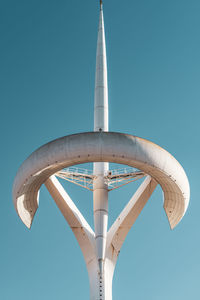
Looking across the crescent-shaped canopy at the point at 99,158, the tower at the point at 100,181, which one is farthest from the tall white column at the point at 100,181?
the crescent-shaped canopy at the point at 99,158

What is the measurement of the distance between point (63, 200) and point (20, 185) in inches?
218

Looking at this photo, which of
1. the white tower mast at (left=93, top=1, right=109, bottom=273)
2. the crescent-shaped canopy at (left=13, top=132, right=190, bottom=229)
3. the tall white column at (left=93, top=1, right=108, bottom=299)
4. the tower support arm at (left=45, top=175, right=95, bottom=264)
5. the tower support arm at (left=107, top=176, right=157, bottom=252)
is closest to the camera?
the crescent-shaped canopy at (left=13, top=132, right=190, bottom=229)

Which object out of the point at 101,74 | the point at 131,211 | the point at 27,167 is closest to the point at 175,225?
the point at 131,211

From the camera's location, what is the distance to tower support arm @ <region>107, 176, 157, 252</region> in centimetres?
3875

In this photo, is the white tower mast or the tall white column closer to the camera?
the tall white column

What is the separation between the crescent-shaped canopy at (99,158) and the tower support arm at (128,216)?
124 inches

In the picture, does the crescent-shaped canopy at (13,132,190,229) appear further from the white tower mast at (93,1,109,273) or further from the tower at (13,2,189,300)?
the white tower mast at (93,1,109,273)

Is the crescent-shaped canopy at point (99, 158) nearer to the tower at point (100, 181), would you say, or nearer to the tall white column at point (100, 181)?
the tower at point (100, 181)

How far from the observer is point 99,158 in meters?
32.1

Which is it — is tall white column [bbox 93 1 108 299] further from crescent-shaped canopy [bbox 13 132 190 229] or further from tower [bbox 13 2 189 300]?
crescent-shaped canopy [bbox 13 132 190 229]

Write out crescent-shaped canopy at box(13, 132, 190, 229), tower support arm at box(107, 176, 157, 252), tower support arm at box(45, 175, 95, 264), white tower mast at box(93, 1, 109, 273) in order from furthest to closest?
white tower mast at box(93, 1, 109, 273) → tower support arm at box(107, 176, 157, 252) → tower support arm at box(45, 175, 95, 264) → crescent-shaped canopy at box(13, 132, 190, 229)

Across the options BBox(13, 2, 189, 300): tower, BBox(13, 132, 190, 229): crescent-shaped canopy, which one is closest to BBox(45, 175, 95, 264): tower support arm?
BBox(13, 2, 189, 300): tower

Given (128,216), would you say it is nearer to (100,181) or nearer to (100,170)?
(100,181)

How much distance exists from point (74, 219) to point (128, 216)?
4.59 metres
